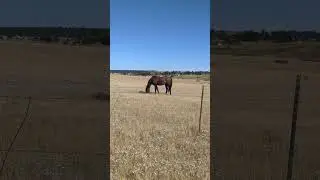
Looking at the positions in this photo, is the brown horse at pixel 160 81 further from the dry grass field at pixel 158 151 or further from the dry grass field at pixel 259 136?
the dry grass field at pixel 158 151

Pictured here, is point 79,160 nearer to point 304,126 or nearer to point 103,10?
point 103,10

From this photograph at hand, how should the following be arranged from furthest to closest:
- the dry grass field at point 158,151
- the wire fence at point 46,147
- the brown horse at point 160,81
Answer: the brown horse at point 160,81
the dry grass field at point 158,151
the wire fence at point 46,147

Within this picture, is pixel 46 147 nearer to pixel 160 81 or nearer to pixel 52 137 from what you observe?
pixel 52 137

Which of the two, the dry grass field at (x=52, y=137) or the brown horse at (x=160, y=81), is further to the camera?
the brown horse at (x=160, y=81)

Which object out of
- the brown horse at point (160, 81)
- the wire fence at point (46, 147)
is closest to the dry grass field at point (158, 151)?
the wire fence at point (46, 147)

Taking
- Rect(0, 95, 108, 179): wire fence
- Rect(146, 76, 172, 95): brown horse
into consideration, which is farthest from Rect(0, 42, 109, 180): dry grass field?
Rect(146, 76, 172, 95): brown horse

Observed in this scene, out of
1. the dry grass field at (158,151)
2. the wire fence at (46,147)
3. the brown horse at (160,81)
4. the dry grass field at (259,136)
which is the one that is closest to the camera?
the wire fence at (46,147)

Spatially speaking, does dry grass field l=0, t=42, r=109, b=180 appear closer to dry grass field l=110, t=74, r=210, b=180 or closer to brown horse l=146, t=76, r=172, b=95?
dry grass field l=110, t=74, r=210, b=180

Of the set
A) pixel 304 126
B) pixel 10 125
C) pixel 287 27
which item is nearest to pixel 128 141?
pixel 10 125

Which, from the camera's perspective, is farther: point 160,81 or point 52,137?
point 160,81

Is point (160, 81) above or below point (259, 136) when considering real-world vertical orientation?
below

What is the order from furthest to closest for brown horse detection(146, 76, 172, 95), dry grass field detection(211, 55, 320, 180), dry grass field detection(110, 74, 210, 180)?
brown horse detection(146, 76, 172, 95) → dry grass field detection(110, 74, 210, 180) → dry grass field detection(211, 55, 320, 180)

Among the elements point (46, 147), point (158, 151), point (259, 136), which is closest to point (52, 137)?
point (46, 147)

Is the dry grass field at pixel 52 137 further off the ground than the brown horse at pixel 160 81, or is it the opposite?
the dry grass field at pixel 52 137
